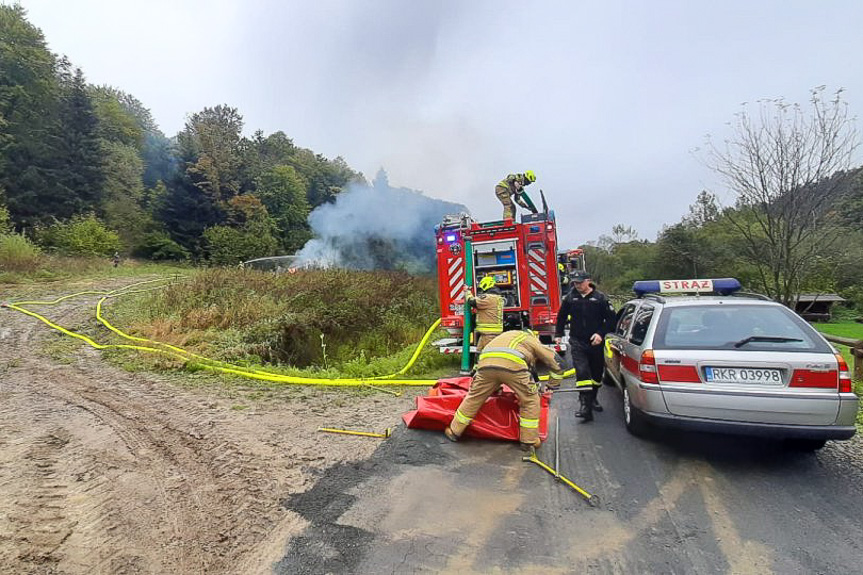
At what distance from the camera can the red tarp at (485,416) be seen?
420cm

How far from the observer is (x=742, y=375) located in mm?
3527

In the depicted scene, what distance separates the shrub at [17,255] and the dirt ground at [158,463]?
44.5 ft

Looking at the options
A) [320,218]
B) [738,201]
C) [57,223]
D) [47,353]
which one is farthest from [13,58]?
[738,201]

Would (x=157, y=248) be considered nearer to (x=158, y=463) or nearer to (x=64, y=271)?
(x=64, y=271)

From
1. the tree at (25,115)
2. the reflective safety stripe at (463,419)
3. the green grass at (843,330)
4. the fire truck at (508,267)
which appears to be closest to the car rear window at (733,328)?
the reflective safety stripe at (463,419)

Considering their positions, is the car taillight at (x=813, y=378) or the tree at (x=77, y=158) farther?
the tree at (x=77, y=158)

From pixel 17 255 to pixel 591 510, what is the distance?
22.7 metres

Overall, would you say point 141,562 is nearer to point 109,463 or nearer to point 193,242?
point 109,463

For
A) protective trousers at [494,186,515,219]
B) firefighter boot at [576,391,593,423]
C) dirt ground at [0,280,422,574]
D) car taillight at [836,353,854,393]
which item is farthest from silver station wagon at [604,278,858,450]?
protective trousers at [494,186,515,219]

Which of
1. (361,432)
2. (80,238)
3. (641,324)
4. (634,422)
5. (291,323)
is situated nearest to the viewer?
(634,422)

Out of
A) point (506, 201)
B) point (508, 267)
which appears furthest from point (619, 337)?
point (506, 201)

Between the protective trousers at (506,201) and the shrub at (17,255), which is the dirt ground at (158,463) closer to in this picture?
the protective trousers at (506,201)

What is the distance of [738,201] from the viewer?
9102 millimetres

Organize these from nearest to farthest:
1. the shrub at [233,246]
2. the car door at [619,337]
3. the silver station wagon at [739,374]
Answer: the silver station wagon at [739,374] < the car door at [619,337] < the shrub at [233,246]
